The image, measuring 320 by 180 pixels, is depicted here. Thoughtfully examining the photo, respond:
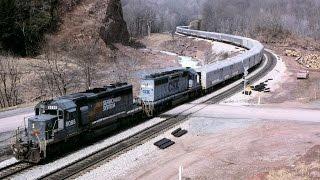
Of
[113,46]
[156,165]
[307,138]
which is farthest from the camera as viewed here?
[113,46]

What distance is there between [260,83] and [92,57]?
29180 millimetres

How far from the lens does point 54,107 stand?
27.8m

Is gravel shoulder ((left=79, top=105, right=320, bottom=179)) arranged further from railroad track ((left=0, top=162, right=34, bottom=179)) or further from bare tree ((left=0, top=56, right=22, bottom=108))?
bare tree ((left=0, top=56, right=22, bottom=108))

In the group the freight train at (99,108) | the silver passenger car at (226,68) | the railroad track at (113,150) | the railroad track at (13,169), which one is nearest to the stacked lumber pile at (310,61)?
the silver passenger car at (226,68)

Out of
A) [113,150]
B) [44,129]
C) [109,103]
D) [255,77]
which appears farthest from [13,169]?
[255,77]

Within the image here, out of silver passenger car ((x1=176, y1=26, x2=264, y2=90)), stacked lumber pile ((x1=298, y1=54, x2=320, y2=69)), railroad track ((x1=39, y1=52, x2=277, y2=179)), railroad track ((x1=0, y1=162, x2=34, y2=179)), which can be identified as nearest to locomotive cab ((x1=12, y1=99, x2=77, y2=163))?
railroad track ((x1=0, y1=162, x2=34, y2=179))

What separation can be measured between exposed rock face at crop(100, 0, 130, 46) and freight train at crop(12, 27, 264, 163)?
41.9 meters

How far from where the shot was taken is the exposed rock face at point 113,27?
88.6m

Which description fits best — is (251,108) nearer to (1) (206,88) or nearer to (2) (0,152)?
(1) (206,88)

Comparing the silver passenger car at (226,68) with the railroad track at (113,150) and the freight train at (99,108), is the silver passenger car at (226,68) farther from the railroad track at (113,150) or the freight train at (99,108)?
the railroad track at (113,150)

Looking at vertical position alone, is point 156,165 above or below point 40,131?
below

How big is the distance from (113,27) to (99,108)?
62.5 metres

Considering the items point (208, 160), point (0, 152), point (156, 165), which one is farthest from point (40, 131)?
point (208, 160)

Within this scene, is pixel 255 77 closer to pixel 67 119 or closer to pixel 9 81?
pixel 9 81
